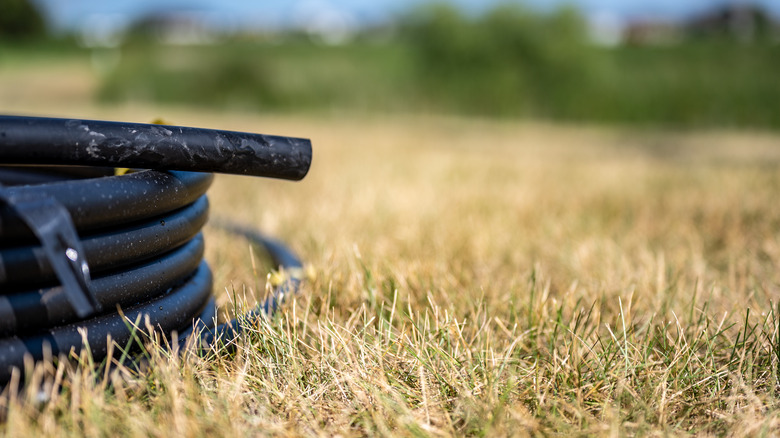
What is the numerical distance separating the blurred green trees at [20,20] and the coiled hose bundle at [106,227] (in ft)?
148

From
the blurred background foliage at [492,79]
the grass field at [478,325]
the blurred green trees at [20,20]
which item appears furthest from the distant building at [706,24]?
the blurred green trees at [20,20]

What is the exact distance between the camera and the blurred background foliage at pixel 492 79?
16000 millimetres

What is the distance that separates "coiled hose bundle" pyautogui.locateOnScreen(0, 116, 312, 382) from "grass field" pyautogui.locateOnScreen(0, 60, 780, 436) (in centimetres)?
10

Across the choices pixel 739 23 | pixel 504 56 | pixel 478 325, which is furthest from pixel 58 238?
pixel 739 23

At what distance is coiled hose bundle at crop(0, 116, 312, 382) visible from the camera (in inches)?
39.9

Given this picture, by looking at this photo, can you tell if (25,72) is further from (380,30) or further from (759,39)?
(759,39)

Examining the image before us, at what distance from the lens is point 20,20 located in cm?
3909

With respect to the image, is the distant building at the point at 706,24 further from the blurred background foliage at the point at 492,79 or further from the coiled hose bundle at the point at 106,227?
the coiled hose bundle at the point at 106,227

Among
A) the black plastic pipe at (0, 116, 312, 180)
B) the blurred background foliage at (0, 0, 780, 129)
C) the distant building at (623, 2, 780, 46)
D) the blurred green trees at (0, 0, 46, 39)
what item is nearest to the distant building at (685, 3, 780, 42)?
the distant building at (623, 2, 780, 46)

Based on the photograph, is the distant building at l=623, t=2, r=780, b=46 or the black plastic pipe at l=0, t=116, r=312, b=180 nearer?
the black plastic pipe at l=0, t=116, r=312, b=180

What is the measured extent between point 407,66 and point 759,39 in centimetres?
1192

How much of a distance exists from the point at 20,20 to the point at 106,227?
46.4m

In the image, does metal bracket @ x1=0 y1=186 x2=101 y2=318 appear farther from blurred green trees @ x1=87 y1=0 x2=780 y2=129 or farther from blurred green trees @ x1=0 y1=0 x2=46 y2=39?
blurred green trees @ x1=0 y1=0 x2=46 y2=39

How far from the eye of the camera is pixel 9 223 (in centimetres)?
101
